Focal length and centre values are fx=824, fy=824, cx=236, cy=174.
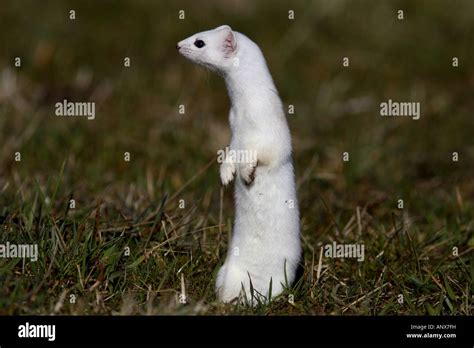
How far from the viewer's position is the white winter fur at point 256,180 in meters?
5.57

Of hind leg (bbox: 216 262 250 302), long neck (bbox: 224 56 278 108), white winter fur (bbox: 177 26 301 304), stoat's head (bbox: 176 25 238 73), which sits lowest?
hind leg (bbox: 216 262 250 302)

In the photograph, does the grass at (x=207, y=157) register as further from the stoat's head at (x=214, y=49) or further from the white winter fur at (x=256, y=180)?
the stoat's head at (x=214, y=49)

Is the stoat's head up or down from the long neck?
up

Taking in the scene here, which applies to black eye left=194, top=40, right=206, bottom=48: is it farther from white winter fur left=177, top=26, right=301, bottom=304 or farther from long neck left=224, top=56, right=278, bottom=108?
long neck left=224, top=56, right=278, bottom=108

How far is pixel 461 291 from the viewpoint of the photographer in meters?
6.03

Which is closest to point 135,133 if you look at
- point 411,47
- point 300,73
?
point 300,73

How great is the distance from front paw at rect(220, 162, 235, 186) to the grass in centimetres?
72

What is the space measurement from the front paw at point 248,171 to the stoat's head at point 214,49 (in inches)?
28.8

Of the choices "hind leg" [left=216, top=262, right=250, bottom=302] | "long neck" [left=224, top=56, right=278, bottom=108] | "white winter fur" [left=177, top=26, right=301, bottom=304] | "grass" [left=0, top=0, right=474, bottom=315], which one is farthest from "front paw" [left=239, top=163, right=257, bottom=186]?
"grass" [left=0, top=0, right=474, bottom=315]

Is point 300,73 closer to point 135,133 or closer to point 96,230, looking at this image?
point 135,133

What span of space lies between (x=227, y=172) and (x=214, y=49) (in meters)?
0.88

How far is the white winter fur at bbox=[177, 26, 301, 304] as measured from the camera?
5574 mm

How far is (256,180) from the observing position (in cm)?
566
